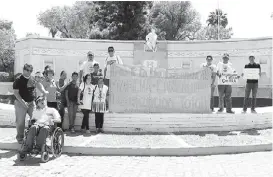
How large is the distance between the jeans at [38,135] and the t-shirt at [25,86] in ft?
3.68

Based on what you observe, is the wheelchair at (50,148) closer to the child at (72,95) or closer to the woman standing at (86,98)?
the child at (72,95)

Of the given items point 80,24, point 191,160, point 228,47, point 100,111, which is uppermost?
point 80,24

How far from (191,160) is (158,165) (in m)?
0.92

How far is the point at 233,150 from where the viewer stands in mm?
8250

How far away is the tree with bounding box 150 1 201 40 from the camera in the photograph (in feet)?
159

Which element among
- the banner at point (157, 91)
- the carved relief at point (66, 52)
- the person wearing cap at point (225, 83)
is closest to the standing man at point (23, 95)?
the banner at point (157, 91)

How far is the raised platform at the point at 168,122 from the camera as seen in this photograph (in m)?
10.1

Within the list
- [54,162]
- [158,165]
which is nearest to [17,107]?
[54,162]

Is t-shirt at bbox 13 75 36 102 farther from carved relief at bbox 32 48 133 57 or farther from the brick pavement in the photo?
carved relief at bbox 32 48 133 57

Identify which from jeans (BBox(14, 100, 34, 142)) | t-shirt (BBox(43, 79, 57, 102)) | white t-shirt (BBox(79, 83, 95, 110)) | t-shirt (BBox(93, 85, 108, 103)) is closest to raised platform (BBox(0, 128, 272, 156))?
jeans (BBox(14, 100, 34, 142))

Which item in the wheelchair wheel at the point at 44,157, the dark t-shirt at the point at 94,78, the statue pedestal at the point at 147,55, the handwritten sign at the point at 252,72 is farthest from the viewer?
the statue pedestal at the point at 147,55

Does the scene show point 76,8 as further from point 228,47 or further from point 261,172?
point 261,172

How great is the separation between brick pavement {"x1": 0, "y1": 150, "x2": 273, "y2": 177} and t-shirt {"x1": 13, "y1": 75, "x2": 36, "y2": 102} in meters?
1.28

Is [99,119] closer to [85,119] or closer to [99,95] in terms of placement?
[85,119]
